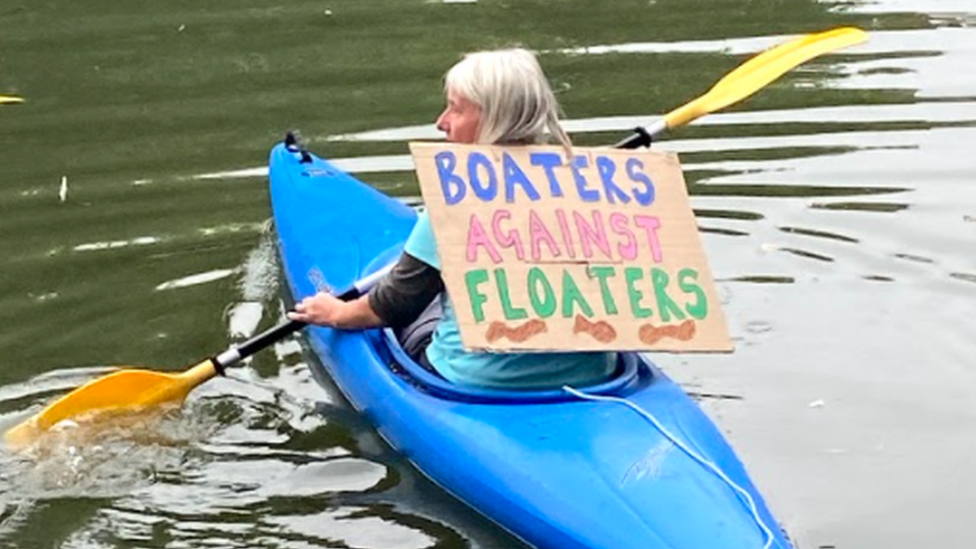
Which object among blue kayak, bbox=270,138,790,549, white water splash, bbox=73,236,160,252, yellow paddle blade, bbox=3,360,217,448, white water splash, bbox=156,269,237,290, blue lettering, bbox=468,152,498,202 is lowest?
blue kayak, bbox=270,138,790,549

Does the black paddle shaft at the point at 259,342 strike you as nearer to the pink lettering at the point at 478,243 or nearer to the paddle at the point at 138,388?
the paddle at the point at 138,388

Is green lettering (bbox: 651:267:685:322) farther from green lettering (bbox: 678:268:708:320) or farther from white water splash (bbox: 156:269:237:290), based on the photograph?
white water splash (bbox: 156:269:237:290)

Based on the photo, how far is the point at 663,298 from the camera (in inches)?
193

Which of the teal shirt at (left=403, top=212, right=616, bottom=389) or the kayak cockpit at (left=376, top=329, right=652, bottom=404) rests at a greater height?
the teal shirt at (left=403, top=212, right=616, bottom=389)

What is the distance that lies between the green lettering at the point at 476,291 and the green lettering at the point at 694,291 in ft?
1.74

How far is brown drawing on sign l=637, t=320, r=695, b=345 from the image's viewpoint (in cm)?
480

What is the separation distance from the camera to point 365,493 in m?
5.18

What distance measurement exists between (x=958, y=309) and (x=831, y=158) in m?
1.80

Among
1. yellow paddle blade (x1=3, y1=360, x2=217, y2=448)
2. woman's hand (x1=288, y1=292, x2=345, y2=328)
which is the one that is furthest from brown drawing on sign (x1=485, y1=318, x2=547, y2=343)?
yellow paddle blade (x1=3, y1=360, x2=217, y2=448)

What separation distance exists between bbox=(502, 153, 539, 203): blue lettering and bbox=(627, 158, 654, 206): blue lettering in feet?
0.96

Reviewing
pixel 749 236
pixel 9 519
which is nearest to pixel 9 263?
pixel 9 519

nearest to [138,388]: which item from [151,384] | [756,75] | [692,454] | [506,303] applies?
[151,384]

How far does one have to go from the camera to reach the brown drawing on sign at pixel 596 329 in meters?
4.79

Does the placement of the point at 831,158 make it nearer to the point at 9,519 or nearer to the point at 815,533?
the point at 815,533
